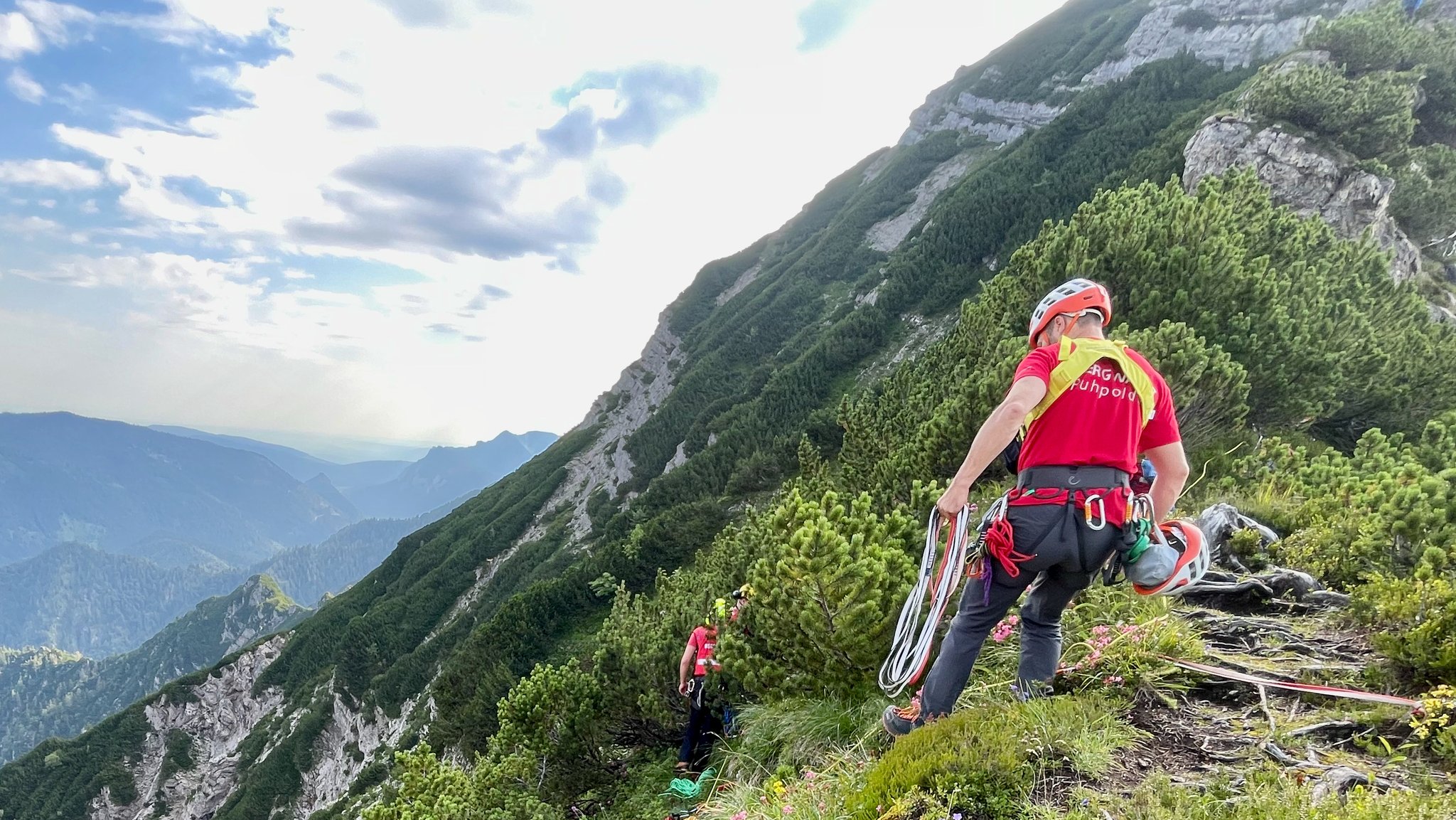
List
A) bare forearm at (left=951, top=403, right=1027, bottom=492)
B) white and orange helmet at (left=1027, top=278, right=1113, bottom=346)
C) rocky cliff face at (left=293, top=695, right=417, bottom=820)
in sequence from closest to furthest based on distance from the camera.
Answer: bare forearm at (left=951, top=403, right=1027, bottom=492), white and orange helmet at (left=1027, top=278, right=1113, bottom=346), rocky cliff face at (left=293, top=695, right=417, bottom=820)

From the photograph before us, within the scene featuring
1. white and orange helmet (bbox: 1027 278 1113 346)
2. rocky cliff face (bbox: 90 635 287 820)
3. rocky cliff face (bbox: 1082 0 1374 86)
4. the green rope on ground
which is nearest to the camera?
white and orange helmet (bbox: 1027 278 1113 346)

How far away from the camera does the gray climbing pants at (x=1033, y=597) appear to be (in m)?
3.53

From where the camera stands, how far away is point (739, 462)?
38.8 metres

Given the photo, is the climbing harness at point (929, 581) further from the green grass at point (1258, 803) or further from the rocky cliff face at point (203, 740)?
the rocky cliff face at point (203, 740)

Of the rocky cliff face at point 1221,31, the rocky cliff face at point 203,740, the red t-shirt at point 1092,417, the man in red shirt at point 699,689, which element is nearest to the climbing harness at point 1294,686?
the red t-shirt at point 1092,417

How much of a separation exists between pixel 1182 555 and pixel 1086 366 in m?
1.26

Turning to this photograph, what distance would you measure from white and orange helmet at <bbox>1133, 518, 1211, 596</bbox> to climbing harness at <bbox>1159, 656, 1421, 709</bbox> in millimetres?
719

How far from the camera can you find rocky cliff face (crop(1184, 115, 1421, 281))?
58.5 ft

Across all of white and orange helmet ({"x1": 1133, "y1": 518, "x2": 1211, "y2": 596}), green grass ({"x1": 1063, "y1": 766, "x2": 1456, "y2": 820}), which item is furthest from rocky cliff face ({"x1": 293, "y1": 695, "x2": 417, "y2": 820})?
white and orange helmet ({"x1": 1133, "y1": 518, "x2": 1211, "y2": 596})

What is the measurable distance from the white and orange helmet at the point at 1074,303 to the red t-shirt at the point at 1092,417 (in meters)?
0.31

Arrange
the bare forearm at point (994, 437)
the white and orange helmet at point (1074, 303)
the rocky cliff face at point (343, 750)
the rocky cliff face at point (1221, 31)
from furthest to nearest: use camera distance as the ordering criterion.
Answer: the rocky cliff face at point (1221, 31), the rocky cliff face at point (343, 750), the white and orange helmet at point (1074, 303), the bare forearm at point (994, 437)

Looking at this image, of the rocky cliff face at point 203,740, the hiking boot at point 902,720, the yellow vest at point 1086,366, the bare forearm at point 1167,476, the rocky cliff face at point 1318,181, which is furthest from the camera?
the rocky cliff face at point 203,740

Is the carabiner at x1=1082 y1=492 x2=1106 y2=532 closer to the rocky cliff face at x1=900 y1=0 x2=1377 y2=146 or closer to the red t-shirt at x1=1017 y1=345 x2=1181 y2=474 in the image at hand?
the red t-shirt at x1=1017 y1=345 x2=1181 y2=474

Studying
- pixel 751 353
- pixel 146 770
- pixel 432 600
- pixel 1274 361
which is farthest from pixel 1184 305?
pixel 146 770
